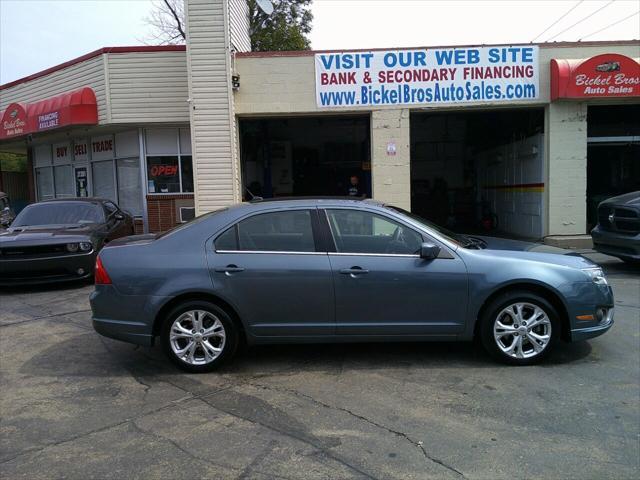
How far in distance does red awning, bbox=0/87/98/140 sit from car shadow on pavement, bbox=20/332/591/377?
1040 cm

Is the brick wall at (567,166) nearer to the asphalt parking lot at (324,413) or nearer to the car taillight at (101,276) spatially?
Result: the asphalt parking lot at (324,413)

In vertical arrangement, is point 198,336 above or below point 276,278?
below

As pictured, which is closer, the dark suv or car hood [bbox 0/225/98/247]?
car hood [bbox 0/225/98/247]

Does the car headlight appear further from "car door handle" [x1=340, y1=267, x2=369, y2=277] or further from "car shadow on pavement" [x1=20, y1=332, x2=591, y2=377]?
"car door handle" [x1=340, y1=267, x2=369, y2=277]

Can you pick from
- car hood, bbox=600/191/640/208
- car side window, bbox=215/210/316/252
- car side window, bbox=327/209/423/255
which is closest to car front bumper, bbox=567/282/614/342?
car side window, bbox=327/209/423/255

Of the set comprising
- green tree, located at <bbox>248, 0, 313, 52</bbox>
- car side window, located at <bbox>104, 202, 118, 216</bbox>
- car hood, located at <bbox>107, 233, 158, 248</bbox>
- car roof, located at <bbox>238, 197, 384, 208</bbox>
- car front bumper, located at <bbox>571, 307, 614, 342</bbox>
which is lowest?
car front bumper, located at <bbox>571, 307, 614, 342</bbox>

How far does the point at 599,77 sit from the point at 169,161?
11.0m

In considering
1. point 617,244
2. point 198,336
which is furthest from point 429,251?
point 617,244

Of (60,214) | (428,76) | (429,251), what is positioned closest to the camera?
(429,251)

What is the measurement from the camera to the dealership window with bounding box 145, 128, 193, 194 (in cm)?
1527

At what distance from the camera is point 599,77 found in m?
12.4

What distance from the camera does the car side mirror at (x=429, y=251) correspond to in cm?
489

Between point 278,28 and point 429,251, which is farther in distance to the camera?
point 278,28

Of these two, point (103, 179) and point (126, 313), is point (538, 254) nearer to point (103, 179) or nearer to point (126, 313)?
point (126, 313)
